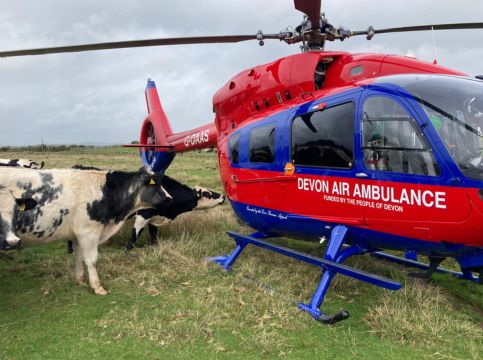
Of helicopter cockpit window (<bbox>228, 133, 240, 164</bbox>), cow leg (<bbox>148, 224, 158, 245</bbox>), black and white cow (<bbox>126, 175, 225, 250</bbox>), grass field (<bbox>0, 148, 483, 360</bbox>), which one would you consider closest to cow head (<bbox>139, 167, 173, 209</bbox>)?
grass field (<bbox>0, 148, 483, 360</bbox>)

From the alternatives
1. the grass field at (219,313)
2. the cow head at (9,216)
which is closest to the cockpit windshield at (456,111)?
the grass field at (219,313)

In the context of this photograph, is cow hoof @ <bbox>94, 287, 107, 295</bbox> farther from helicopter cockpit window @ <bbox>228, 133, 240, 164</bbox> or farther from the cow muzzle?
helicopter cockpit window @ <bbox>228, 133, 240, 164</bbox>

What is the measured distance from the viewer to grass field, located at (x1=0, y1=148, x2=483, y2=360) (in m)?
4.59

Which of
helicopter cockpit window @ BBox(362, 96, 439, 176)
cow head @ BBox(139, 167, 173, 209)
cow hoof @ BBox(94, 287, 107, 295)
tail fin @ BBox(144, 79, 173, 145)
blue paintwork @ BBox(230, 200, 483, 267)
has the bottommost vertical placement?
cow hoof @ BBox(94, 287, 107, 295)

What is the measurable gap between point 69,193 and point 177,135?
249 inches

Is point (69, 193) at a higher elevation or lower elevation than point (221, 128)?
lower

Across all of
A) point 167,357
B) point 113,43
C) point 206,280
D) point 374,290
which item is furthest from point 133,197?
point 374,290

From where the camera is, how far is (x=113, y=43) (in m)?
6.89

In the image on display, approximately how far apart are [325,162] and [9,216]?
3832 mm

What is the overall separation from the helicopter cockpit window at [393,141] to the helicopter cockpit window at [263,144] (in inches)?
71.2

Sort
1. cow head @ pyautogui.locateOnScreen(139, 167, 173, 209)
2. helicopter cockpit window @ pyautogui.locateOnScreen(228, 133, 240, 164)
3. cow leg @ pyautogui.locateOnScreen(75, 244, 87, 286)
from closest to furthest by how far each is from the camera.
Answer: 1. cow leg @ pyautogui.locateOnScreen(75, 244, 87, 286)
2. cow head @ pyautogui.locateOnScreen(139, 167, 173, 209)
3. helicopter cockpit window @ pyautogui.locateOnScreen(228, 133, 240, 164)

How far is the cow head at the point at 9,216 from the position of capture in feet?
14.9

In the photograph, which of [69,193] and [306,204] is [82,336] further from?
[306,204]

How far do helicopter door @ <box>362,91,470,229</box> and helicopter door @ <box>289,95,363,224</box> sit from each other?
207mm
